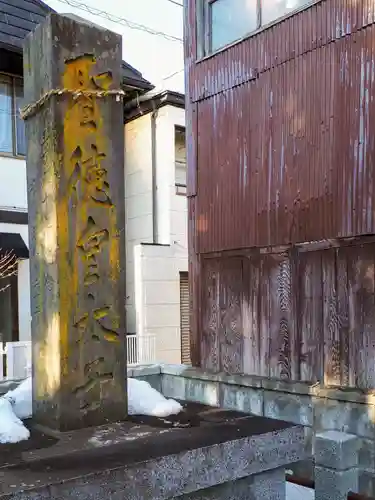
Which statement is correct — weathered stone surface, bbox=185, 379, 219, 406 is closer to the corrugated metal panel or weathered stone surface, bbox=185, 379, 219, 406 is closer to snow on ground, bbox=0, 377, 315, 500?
snow on ground, bbox=0, 377, 315, 500

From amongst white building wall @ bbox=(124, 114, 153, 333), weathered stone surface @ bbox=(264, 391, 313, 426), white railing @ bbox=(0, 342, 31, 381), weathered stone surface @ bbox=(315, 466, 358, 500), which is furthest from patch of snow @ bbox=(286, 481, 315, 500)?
white building wall @ bbox=(124, 114, 153, 333)

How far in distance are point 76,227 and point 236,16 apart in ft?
22.1

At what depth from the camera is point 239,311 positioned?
8961mm

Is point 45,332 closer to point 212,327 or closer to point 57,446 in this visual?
point 57,446

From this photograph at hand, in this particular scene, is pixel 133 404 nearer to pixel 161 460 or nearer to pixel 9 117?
pixel 161 460

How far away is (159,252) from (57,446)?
33.9 feet

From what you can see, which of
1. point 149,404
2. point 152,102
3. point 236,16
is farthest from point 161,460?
point 152,102

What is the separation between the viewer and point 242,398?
25.8 ft

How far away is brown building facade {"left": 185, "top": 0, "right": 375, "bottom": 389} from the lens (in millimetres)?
7257

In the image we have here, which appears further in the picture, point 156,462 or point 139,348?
point 139,348

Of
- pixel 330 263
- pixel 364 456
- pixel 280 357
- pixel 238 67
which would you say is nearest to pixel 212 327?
pixel 280 357

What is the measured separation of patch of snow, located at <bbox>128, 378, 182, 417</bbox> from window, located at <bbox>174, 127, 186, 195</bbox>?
9.88 metres

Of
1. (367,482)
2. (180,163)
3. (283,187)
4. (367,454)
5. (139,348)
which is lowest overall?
(367,482)

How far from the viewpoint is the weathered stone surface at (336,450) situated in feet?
14.6
